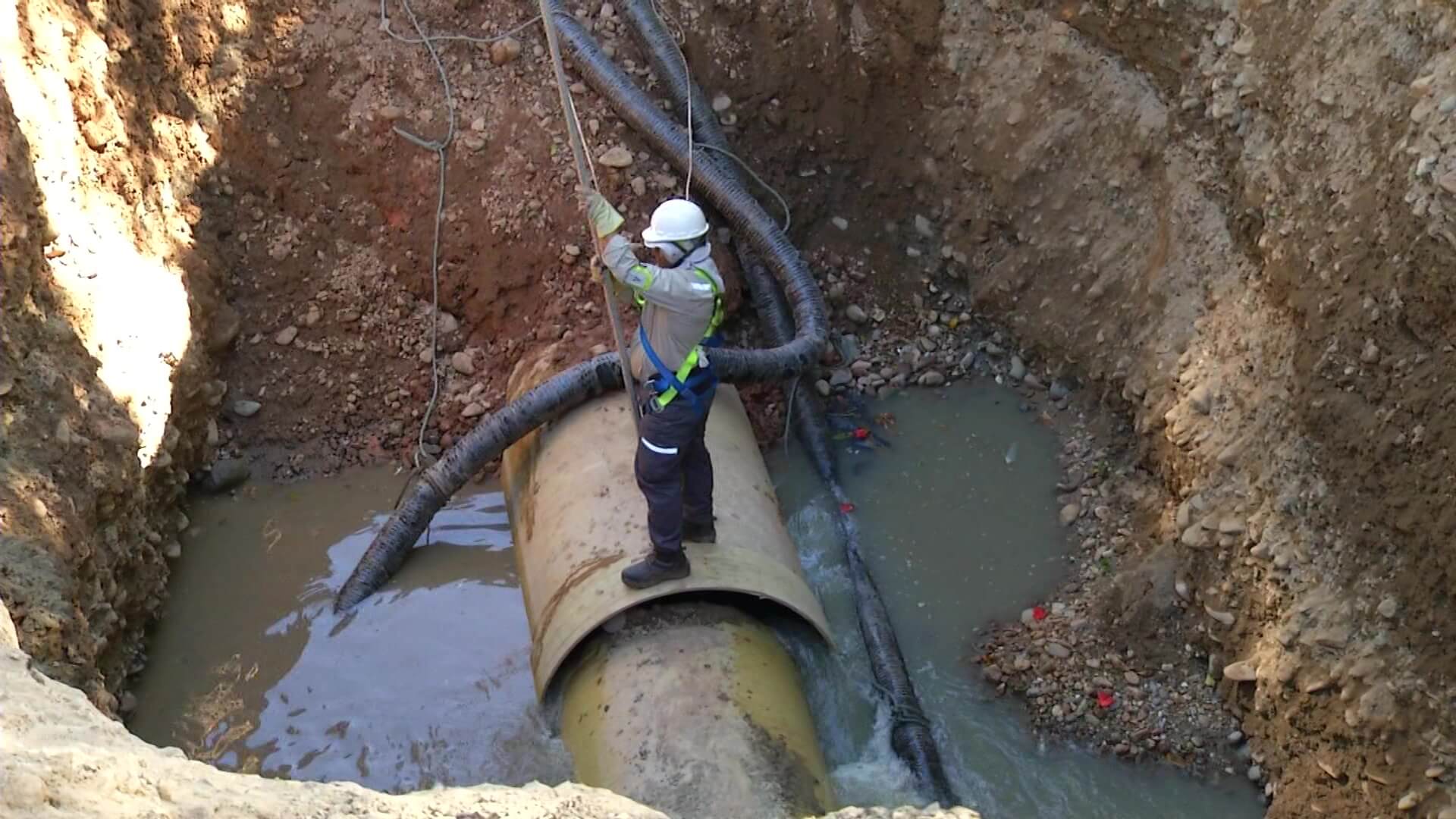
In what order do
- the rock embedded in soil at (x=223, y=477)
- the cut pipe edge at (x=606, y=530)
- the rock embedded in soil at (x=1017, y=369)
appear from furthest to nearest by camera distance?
the rock embedded in soil at (x=1017, y=369) < the rock embedded in soil at (x=223, y=477) < the cut pipe edge at (x=606, y=530)

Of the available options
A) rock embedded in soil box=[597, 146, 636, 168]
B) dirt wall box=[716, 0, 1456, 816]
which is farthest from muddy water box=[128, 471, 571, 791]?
dirt wall box=[716, 0, 1456, 816]

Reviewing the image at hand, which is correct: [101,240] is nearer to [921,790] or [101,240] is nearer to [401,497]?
[401,497]

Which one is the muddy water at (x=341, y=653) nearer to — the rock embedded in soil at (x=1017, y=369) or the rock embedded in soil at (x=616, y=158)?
the rock embedded in soil at (x=616, y=158)

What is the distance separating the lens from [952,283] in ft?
24.6

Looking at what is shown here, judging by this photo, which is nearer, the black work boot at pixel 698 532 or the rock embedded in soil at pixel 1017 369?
the black work boot at pixel 698 532

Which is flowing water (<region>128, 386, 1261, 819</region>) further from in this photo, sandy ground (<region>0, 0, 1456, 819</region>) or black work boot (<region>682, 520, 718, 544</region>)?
black work boot (<region>682, 520, 718, 544</region>)

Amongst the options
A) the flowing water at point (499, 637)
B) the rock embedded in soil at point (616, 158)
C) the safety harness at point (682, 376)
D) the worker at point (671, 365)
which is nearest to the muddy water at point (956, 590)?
the flowing water at point (499, 637)

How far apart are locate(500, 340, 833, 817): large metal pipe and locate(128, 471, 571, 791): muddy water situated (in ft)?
1.08

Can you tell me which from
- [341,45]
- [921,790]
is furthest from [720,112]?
[921,790]

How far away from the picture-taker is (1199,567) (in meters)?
5.57

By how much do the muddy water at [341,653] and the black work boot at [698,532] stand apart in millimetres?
1048

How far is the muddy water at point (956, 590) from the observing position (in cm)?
526

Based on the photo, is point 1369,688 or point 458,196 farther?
point 458,196

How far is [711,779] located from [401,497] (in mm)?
2905
